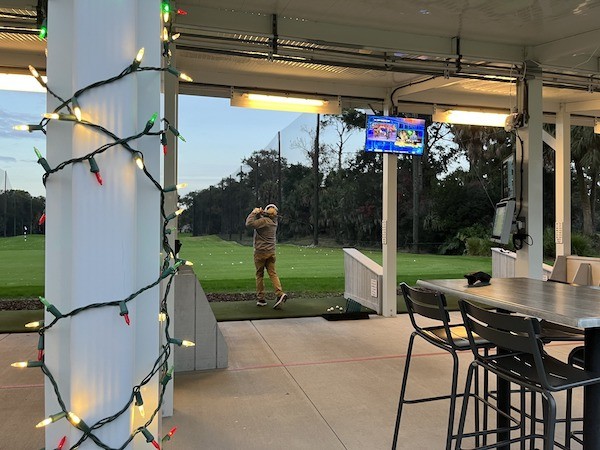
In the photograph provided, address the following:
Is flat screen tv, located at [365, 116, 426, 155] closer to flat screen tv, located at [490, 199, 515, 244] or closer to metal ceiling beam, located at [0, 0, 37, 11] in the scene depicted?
flat screen tv, located at [490, 199, 515, 244]

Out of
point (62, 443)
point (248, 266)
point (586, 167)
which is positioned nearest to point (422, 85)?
point (62, 443)

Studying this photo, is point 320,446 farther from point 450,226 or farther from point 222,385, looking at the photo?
point 450,226

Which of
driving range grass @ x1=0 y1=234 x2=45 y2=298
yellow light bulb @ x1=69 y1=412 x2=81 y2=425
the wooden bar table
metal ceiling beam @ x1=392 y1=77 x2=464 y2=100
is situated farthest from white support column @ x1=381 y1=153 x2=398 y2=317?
yellow light bulb @ x1=69 y1=412 x2=81 y2=425

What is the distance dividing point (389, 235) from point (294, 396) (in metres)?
3.83

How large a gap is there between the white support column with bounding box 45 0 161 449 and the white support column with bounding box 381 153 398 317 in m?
6.40

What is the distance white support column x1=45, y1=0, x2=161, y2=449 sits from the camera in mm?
824

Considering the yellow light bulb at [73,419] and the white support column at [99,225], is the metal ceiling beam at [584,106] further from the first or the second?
the yellow light bulb at [73,419]

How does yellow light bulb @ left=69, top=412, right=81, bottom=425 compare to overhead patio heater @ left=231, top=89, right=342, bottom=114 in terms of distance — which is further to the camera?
overhead patio heater @ left=231, top=89, right=342, bottom=114

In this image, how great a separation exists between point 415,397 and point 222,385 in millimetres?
1586

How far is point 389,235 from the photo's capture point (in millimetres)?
7168

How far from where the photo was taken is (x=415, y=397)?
12.3ft

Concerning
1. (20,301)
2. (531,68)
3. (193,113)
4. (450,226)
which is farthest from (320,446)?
(450,226)

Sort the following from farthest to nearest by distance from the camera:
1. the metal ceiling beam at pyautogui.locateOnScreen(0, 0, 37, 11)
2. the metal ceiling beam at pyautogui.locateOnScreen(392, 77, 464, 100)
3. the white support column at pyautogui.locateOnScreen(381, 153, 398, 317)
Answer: the white support column at pyautogui.locateOnScreen(381, 153, 398, 317) < the metal ceiling beam at pyautogui.locateOnScreen(392, 77, 464, 100) < the metal ceiling beam at pyautogui.locateOnScreen(0, 0, 37, 11)

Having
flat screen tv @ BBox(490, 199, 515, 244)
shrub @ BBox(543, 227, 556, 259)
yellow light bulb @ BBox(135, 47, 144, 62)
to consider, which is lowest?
shrub @ BBox(543, 227, 556, 259)
